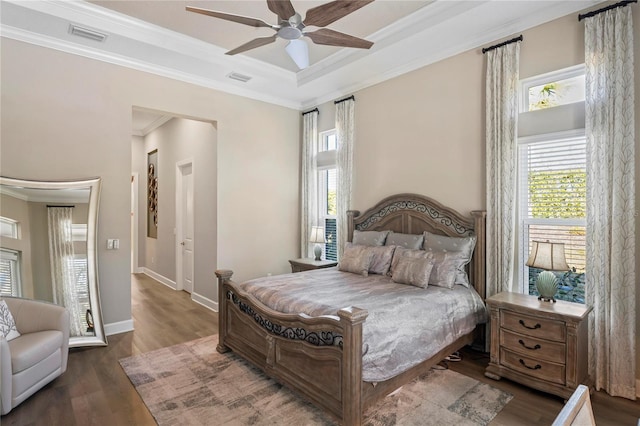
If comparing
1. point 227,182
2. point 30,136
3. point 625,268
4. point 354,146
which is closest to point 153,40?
point 30,136

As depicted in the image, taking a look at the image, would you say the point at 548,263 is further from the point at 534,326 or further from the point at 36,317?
the point at 36,317

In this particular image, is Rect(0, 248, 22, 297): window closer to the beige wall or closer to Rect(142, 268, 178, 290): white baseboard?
the beige wall

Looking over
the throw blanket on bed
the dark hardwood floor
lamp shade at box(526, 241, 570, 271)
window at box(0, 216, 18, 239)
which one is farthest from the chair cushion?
lamp shade at box(526, 241, 570, 271)

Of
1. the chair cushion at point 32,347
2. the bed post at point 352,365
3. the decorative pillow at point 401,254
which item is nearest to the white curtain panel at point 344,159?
the decorative pillow at point 401,254

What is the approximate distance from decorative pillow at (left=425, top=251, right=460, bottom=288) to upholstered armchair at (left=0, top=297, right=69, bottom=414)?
3.35 m

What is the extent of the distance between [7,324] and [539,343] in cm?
430

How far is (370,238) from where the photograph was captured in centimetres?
425

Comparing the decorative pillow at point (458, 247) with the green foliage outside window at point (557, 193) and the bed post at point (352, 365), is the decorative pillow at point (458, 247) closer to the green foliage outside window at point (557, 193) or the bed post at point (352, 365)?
the green foliage outside window at point (557, 193)

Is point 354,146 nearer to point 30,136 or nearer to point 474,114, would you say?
point 474,114

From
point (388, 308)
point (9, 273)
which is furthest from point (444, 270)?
point (9, 273)

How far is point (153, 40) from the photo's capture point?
367cm

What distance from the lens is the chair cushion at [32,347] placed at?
2442mm

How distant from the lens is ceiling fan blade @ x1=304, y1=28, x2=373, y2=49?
273 cm

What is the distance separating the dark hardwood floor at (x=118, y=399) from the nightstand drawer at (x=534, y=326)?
1.57 ft
